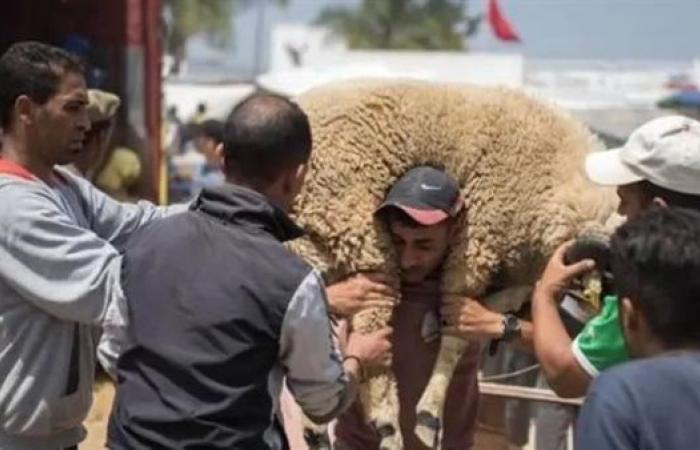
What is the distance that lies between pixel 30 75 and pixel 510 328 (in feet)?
4.39

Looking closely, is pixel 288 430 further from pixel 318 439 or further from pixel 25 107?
pixel 25 107

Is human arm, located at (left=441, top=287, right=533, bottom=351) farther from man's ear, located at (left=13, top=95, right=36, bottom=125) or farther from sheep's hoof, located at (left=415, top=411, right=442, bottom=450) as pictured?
man's ear, located at (left=13, top=95, right=36, bottom=125)

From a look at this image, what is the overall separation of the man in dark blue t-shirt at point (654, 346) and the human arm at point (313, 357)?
0.64 metres

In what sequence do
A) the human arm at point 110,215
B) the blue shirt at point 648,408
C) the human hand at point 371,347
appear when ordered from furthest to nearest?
the human hand at point 371,347
the human arm at point 110,215
the blue shirt at point 648,408

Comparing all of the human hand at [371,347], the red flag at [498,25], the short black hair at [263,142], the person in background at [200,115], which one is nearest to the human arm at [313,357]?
the short black hair at [263,142]

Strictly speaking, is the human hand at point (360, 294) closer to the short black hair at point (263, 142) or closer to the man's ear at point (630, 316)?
the short black hair at point (263, 142)

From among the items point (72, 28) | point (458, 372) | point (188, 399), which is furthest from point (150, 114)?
point (188, 399)

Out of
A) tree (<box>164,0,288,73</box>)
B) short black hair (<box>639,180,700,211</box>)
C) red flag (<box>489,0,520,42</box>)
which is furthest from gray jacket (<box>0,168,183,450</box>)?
tree (<box>164,0,288,73</box>)

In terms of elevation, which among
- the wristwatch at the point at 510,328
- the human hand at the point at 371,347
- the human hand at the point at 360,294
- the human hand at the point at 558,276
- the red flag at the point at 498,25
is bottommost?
the red flag at the point at 498,25

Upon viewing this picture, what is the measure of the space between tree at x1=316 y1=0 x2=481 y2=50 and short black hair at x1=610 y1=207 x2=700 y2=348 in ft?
199

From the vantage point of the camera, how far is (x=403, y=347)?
13.3 ft

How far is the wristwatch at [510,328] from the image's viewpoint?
3.95m

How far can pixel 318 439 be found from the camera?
4016mm

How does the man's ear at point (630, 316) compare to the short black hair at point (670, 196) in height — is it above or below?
above
